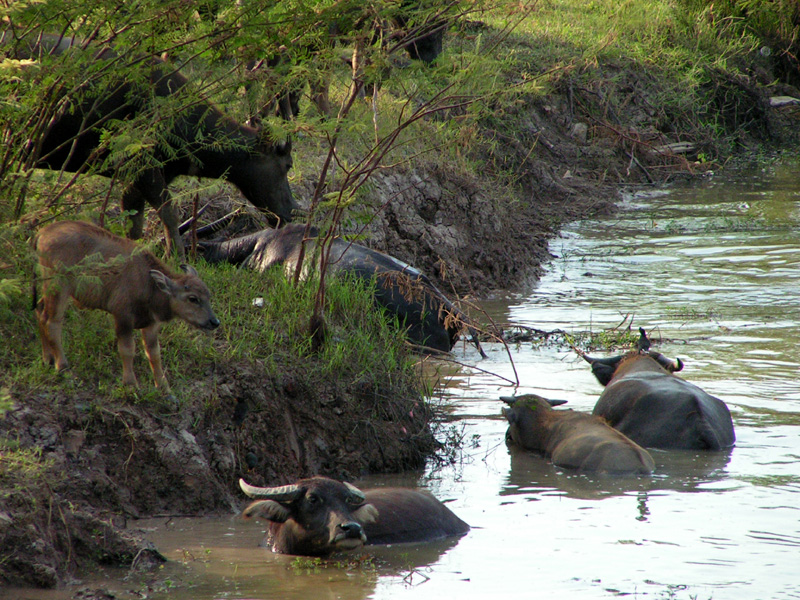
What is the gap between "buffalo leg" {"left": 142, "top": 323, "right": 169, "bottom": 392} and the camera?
561 cm

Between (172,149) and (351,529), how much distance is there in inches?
134

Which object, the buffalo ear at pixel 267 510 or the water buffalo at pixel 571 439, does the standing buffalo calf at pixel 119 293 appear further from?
the water buffalo at pixel 571 439

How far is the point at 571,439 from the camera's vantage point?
6.64 metres

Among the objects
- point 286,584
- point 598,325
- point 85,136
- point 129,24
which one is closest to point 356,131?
point 129,24

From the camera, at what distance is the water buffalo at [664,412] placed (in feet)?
22.1

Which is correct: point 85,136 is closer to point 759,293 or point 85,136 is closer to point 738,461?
point 738,461

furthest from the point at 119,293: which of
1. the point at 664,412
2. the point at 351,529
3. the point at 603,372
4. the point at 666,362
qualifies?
the point at 666,362

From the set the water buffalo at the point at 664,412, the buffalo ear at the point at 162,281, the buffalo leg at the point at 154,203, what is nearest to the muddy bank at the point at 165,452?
the buffalo ear at the point at 162,281

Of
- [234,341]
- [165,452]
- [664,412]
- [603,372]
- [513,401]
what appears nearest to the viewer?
[165,452]

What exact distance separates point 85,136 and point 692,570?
5134mm

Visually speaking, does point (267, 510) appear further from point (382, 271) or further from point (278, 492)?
point (382, 271)

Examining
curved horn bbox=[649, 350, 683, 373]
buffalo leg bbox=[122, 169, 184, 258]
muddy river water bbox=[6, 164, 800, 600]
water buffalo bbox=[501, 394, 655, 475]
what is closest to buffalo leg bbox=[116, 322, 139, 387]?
muddy river water bbox=[6, 164, 800, 600]

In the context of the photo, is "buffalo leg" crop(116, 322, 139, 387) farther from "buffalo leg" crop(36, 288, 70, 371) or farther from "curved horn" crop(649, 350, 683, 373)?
"curved horn" crop(649, 350, 683, 373)

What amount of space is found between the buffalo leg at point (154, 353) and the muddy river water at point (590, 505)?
797mm
